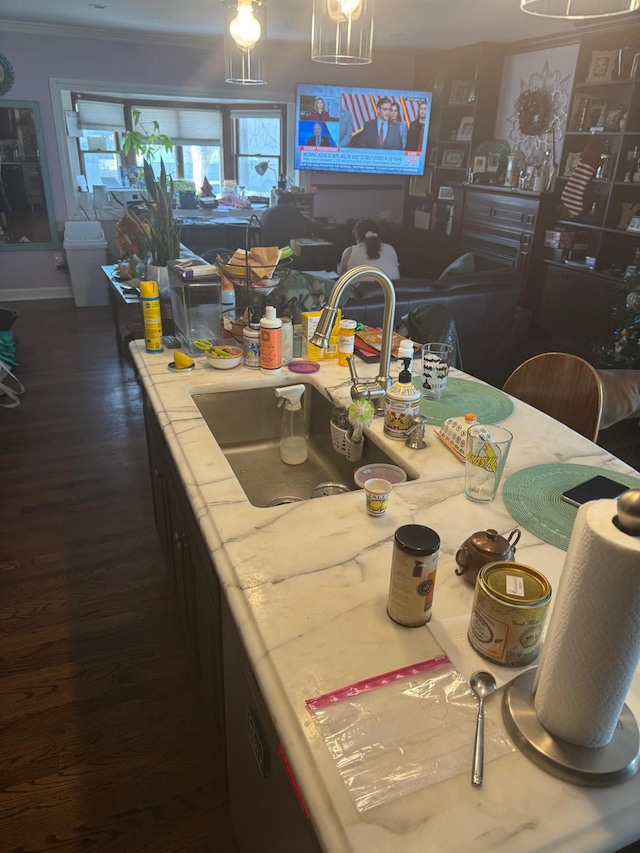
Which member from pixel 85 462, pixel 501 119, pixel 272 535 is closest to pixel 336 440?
pixel 272 535

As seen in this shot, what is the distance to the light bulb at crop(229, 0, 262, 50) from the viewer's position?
2572mm

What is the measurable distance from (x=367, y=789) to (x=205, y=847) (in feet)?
3.43

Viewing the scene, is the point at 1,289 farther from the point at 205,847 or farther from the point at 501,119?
the point at 205,847

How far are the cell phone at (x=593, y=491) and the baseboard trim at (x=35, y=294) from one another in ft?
20.8

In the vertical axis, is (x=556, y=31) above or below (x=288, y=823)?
above

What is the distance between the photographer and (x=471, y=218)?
6.24m

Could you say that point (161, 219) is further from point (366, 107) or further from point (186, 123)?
point (186, 123)

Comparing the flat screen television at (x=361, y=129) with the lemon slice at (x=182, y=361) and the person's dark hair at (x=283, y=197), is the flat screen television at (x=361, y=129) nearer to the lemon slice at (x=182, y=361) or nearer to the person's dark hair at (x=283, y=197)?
the person's dark hair at (x=283, y=197)

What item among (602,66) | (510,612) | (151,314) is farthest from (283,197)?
(510,612)

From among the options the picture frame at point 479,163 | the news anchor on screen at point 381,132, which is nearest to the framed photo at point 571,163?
the picture frame at point 479,163

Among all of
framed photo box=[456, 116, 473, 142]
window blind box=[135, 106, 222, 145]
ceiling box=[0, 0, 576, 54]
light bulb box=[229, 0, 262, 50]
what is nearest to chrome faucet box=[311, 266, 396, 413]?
light bulb box=[229, 0, 262, 50]

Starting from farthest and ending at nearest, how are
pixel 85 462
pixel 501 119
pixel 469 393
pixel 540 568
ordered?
1. pixel 501 119
2. pixel 85 462
3. pixel 469 393
4. pixel 540 568

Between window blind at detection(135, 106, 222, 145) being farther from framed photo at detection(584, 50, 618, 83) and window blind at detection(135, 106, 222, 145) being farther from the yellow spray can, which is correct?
the yellow spray can

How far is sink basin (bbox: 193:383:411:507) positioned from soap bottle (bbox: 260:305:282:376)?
81 mm
